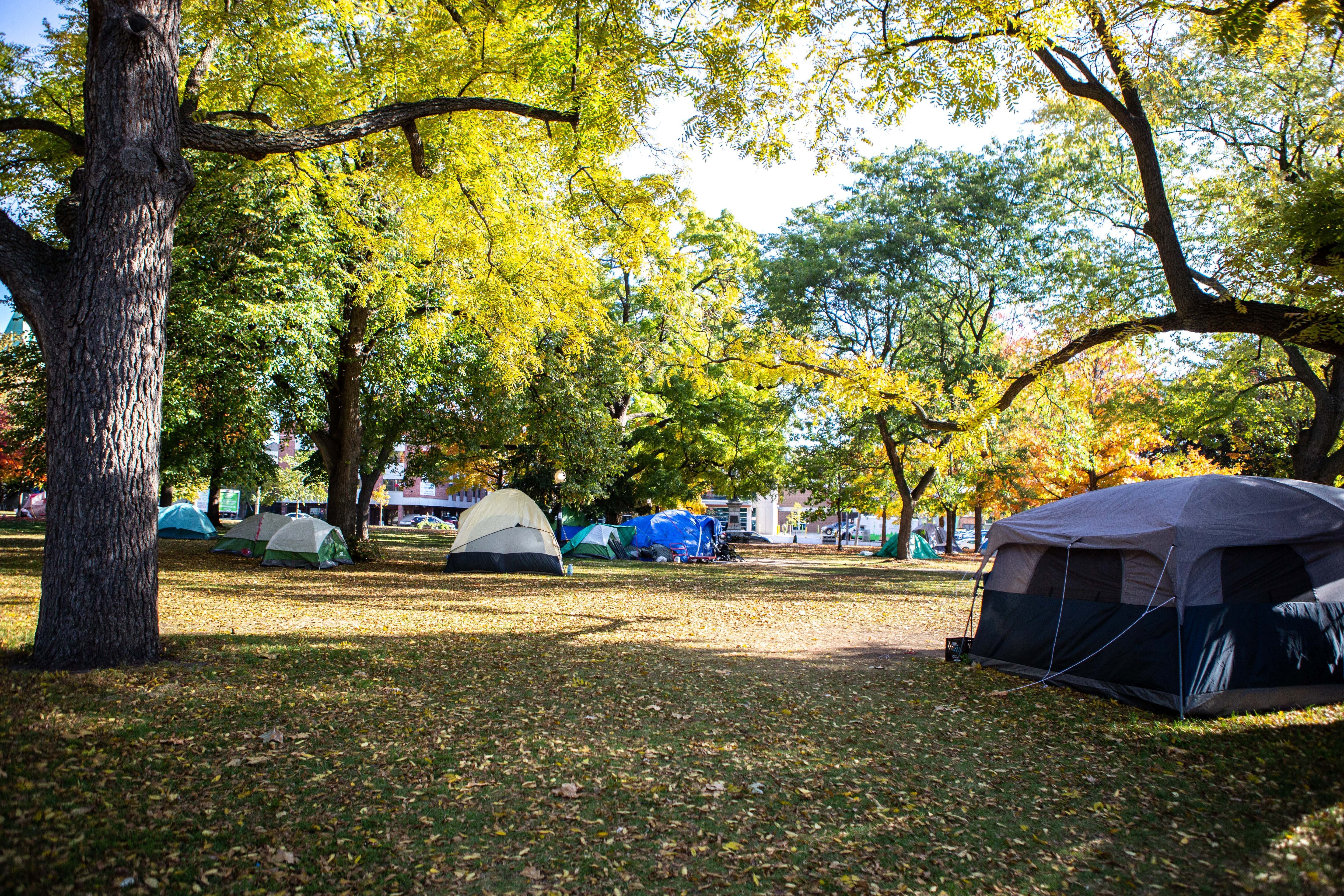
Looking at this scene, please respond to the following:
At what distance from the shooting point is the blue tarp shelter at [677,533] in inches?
989

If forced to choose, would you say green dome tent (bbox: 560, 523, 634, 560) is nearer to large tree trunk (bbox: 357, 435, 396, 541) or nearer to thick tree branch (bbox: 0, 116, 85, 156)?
large tree trunk (bbox: 357, 435, 396, 541)

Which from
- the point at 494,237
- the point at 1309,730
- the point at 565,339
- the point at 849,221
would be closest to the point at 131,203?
the point at 494,237

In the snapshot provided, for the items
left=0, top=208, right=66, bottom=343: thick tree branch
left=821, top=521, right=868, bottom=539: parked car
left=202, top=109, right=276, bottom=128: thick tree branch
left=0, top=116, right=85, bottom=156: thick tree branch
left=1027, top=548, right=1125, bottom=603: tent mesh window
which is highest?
left=202, top=109, right=276, bottom=128: thick tree branch

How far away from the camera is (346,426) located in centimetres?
1817

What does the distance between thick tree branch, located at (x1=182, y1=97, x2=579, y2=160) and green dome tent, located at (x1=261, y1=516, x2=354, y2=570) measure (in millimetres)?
11901

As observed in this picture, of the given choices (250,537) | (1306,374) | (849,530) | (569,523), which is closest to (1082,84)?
(1306,374)

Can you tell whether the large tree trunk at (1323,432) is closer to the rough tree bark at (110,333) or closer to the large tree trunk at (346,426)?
the rough tree bark at (110,333)

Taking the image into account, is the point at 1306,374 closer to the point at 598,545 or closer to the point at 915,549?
the point at 598,545

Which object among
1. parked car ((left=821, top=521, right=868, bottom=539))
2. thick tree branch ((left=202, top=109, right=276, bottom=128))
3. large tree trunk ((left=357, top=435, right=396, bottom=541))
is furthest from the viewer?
parked car ((left=821, top=521, right=868, bottom=539))

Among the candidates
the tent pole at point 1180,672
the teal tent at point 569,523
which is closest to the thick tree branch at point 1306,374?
the tent pole at point 1180,672

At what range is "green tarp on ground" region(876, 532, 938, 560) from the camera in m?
34.6

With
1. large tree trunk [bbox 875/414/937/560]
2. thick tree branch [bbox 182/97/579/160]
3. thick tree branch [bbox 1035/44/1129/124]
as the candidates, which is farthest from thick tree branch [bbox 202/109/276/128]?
large tree trunk [bbox 875/414/937/560]

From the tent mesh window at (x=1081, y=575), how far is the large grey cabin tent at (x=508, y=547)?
38.6 feet

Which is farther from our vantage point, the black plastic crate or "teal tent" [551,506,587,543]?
"teal tent" [551,506,587,543]
